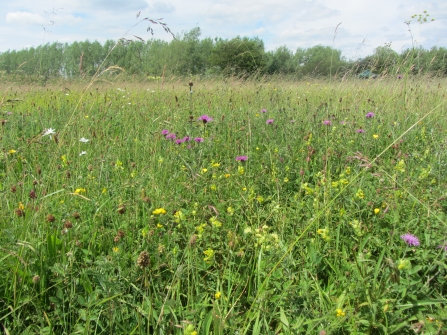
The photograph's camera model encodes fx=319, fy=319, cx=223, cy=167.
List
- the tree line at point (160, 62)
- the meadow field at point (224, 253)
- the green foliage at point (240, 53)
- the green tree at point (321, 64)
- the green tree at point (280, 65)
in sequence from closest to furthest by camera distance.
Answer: the meadow field at point (224, 253) → the tree line at point (160, 62) → the green foliage at point (240, 53) → the green tree at point (321, 64) → the green tree at point (280, 65)

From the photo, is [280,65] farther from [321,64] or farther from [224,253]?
[224,253]

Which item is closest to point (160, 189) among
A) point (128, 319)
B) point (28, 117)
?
point (128, 319)

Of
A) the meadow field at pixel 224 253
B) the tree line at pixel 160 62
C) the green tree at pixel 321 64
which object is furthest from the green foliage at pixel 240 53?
the meadow field at pixel 224 253

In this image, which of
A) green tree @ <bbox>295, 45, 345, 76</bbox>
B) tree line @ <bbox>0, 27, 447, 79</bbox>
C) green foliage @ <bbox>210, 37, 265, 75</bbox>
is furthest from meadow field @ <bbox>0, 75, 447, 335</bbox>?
green tree @ <bbox>295, 45, 345, 76</bbox>

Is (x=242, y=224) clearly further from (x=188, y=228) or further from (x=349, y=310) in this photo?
(x=349, y=310)

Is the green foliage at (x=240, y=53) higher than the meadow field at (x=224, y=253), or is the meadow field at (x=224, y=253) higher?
the green foliage at (x=240, y=53)

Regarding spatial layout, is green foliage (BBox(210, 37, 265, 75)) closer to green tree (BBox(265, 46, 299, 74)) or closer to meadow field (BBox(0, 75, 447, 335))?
green tree (BBox(265, 46, 299, 74))

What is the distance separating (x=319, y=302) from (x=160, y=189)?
1025mm

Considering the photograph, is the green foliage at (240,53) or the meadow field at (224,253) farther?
the green foliage at (240,53)

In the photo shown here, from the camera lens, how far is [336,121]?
3.17 m

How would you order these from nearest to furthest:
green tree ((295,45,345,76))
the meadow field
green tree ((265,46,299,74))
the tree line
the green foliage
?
the meadow field
the tree line
the green foliage
green tree ((295,45,345,76))
green tree ((265,46,299,74))

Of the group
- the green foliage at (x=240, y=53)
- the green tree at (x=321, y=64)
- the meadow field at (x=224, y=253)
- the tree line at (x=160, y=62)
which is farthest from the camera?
the green tree at (x=321, y=64)

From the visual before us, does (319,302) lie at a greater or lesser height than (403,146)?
lesser

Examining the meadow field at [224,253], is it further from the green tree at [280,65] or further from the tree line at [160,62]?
the green tree at [280,65]
